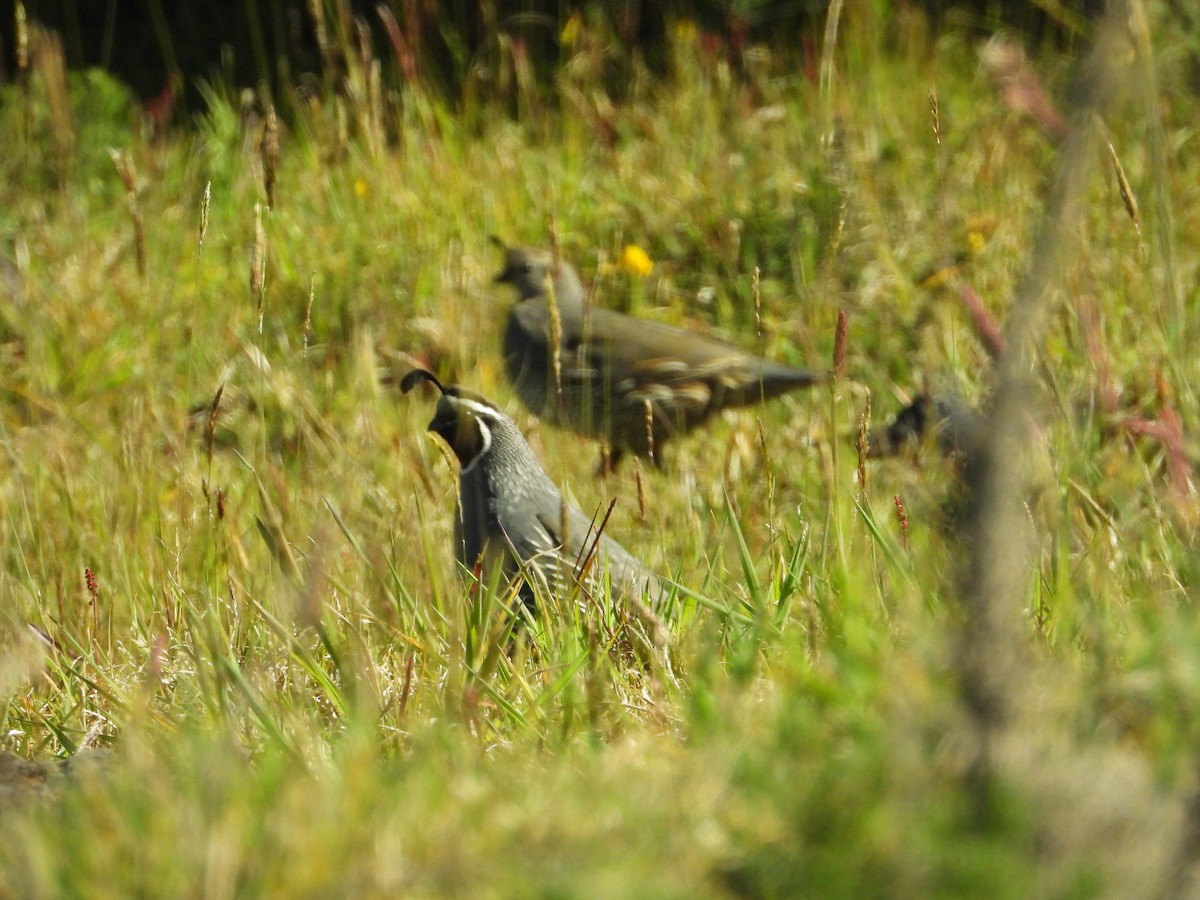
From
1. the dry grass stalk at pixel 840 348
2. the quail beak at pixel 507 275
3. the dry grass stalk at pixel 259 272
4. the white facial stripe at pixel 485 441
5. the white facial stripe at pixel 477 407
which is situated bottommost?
the quail beak at pixel 507 275

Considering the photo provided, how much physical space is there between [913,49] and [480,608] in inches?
192

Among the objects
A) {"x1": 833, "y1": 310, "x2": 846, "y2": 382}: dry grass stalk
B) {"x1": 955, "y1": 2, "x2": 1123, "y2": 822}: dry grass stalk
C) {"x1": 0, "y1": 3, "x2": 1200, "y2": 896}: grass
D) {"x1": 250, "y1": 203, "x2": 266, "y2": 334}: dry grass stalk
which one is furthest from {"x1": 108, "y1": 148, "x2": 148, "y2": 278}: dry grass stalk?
{"x1": 955, "y1": 2, "x2": 1123, "y2": 822}: dry grass stalk

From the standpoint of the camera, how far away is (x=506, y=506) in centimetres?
416

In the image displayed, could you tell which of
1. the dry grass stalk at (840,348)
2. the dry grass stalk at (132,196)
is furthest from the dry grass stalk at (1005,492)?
the dry grass stalk at (132,196)

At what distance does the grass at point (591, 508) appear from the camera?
1.69 m

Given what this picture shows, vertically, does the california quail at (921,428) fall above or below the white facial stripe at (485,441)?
below

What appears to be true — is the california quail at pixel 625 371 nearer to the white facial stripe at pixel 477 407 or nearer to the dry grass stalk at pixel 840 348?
the white facial stripe at pixel 477 407

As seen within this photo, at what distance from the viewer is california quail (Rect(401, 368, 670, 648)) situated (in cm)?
384

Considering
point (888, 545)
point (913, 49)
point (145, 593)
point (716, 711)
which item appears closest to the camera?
point (716, 711)

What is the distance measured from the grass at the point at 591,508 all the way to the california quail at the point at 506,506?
18 cm

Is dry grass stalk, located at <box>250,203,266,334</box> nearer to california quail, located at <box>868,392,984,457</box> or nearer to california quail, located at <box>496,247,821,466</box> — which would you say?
california quail, located at <box>868,392,984,457</box>

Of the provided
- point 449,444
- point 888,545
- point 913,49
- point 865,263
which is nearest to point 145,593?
point 449,444

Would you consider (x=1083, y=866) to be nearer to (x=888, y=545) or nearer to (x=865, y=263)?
(x=888, y=545)

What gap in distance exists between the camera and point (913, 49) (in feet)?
23.4
